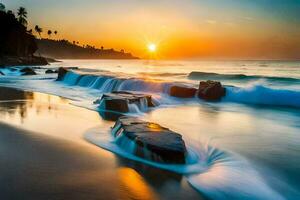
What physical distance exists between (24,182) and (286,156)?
5.36m

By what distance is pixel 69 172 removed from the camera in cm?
574

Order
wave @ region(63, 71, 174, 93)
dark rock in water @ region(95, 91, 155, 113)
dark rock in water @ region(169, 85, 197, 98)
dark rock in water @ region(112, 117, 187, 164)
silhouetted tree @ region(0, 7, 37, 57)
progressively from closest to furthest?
1. dark rock in water @ region(112, 117, 187, 164)
2. dark rock in water @ region(95, 91, 155, 113)
3. dark rock in water @ region(169, 85, 197, 98)
4. wave @ region(63, 71, 174, 93)
5. silhouetted tree @ region(0, 7, 37, 57)

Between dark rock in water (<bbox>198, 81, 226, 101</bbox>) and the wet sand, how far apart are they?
35.6 feet

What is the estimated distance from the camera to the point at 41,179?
211 inches

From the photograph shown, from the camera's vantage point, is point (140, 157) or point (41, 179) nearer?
point (41, 179)

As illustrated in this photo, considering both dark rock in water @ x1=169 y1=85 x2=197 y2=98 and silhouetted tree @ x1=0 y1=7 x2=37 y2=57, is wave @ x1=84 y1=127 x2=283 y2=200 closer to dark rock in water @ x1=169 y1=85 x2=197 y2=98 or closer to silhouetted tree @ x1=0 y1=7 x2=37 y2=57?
dark rock in water @ x1=169 y1=85 x2=197 y2=98

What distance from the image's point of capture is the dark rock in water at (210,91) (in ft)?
61.5


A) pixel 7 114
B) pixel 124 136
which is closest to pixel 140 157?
pixel 124 136

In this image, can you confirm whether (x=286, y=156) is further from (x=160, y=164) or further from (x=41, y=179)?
(x=41, y=179)

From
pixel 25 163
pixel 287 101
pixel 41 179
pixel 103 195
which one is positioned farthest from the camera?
pixel 287 101

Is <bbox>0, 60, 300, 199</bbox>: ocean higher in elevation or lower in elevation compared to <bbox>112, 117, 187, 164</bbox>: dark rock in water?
lower

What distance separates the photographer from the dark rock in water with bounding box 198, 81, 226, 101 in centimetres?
1875

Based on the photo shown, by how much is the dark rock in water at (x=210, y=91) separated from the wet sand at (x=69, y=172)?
10.9 m

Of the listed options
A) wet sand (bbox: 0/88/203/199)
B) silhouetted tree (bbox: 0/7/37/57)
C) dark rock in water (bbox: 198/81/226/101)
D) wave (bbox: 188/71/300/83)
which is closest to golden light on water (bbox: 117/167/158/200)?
wet sand (bbox: 0/88/203/199)
